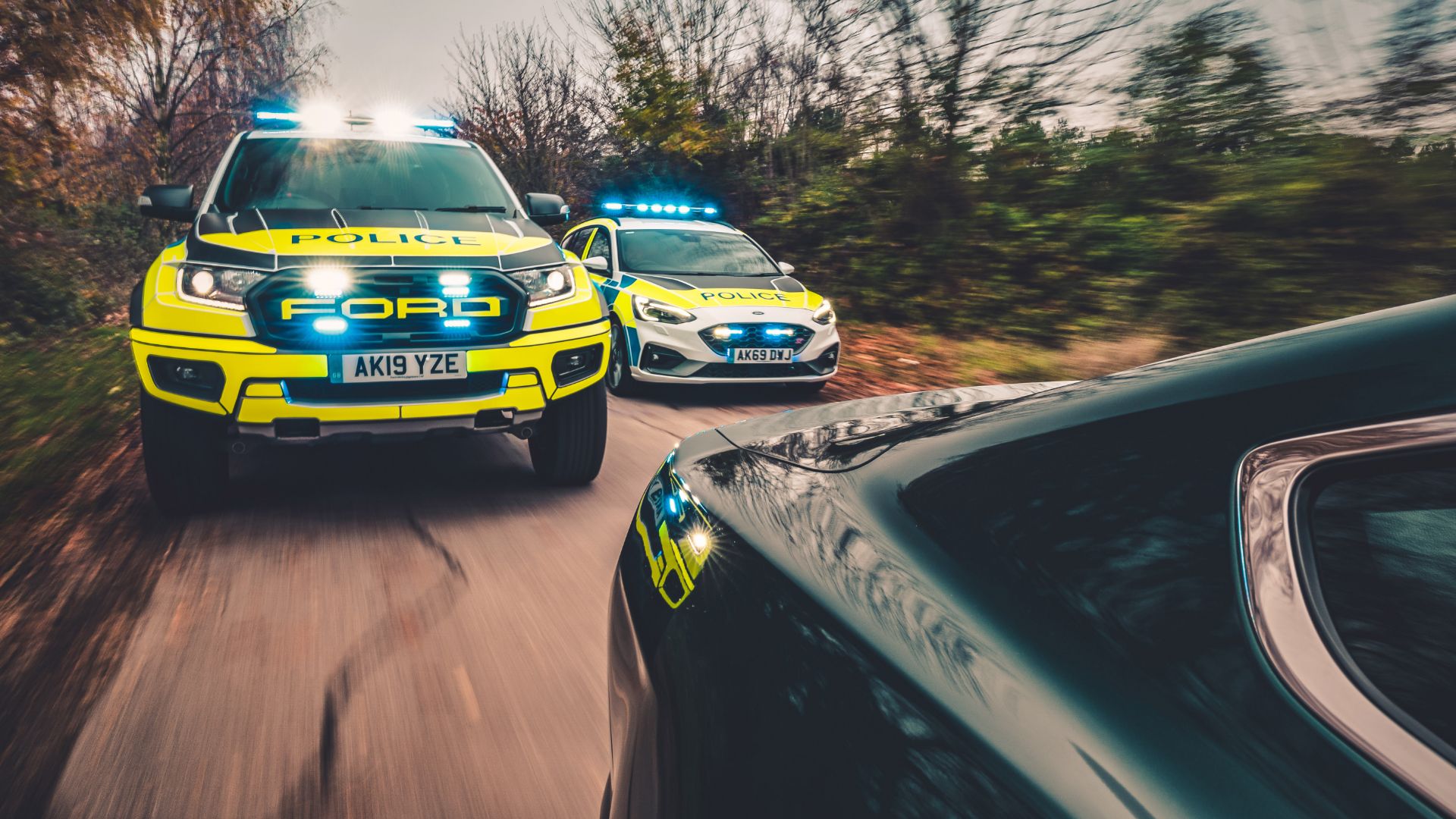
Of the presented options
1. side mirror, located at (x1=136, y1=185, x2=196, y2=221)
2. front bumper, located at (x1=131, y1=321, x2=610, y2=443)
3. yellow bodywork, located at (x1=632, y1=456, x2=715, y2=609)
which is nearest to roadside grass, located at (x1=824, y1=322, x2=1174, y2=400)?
front bumper, located at (x1=131, y1=321, x2=610, y2=443)

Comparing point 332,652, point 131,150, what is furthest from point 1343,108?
point 131,150

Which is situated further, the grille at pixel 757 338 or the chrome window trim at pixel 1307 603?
the grille at pixel 757 338

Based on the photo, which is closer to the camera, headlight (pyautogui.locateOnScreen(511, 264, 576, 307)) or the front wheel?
headlight (pyautogui.locateOnScreen(511, 264, 576, 307))

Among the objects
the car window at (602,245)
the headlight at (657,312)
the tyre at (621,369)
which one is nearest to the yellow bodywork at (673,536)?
the headlight at (657,312)

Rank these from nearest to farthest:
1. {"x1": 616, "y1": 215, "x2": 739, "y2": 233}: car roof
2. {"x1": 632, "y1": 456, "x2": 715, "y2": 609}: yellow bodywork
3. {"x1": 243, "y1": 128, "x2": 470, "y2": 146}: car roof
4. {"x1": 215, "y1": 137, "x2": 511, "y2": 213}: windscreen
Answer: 1. {"x1": 632, "y1": 456, "x2": 715, "y2": 609}: yellow bodywork
2. {"x1": 215, "y1": 137, "x2": 511, "y2": 213}: windscreen
3. {"x1": 243, "y1": 128, "x2": 470, "y2": 146}: car roof
4. {"x1": 616, "y1": 215, "x2": 739, "y2": 233}: car roof

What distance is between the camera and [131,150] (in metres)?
19.4

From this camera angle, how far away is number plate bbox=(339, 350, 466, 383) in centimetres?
373

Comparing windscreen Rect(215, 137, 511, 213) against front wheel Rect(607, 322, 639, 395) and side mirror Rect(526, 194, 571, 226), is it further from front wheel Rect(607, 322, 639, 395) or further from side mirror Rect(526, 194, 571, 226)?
front wheel Rect(607, 322, 639, 395)

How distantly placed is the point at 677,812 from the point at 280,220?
12.7ft

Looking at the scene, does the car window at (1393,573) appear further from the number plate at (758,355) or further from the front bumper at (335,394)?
the number plate at (758,355)

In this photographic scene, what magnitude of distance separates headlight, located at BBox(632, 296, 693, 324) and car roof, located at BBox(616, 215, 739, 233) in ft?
4.81

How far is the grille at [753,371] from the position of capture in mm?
7051

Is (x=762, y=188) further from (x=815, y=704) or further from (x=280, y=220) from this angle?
(x=815, y=704)

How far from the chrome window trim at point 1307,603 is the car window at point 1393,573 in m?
0.02
